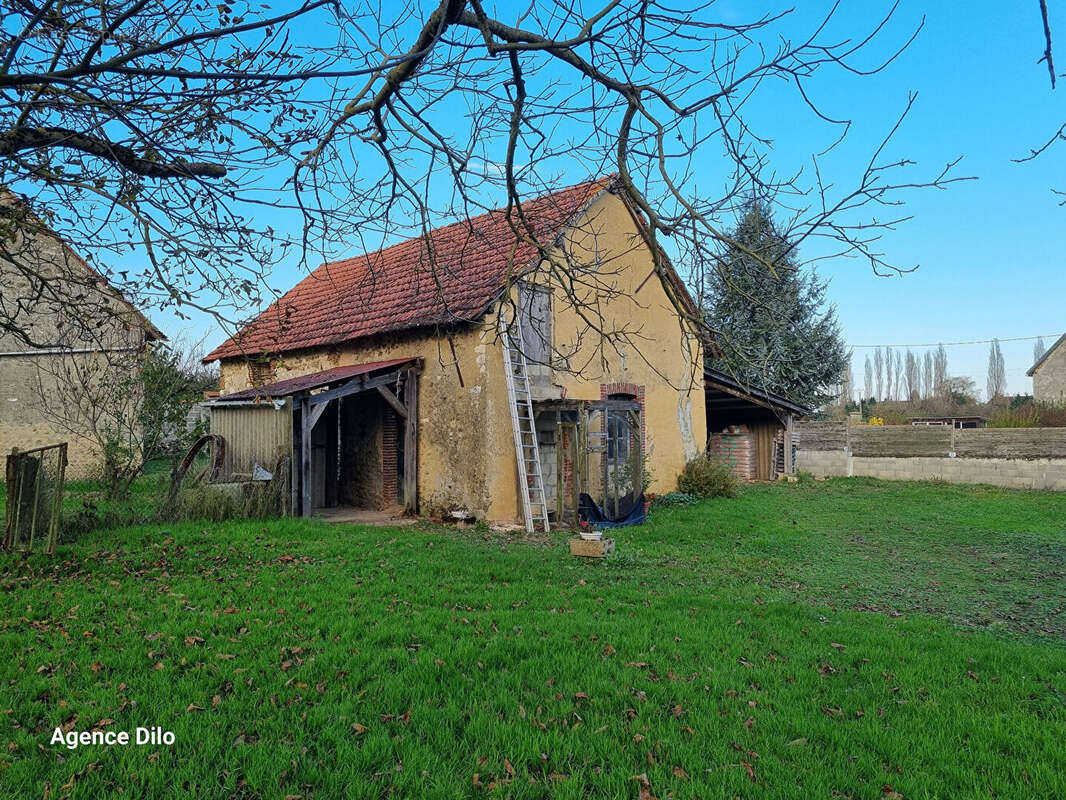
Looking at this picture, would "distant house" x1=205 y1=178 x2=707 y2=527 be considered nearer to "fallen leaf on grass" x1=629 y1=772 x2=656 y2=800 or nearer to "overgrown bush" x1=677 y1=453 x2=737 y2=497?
"overgrown bush" x1=677 y1=453 x2=737 y2=497

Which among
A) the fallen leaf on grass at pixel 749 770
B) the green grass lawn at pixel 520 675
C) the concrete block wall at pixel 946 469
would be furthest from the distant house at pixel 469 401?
the concrete block wall at pixel 946 469

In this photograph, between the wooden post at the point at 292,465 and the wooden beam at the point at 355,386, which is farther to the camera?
the wooden beam at the point at 355,386

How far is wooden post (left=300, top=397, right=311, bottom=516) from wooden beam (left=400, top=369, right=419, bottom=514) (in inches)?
72.2

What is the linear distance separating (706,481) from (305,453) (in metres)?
8.97

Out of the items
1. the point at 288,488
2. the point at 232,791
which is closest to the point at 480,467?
the point at 288,488

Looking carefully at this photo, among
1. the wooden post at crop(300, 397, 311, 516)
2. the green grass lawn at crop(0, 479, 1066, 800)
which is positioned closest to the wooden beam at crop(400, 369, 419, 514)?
the wooden post at crop(300, 397, 311, 516)

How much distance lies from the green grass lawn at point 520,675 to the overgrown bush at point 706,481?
268 inches

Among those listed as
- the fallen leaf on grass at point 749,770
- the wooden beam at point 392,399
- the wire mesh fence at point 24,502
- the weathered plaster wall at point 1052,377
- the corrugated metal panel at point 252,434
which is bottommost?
the fallen leaf on grass at point 749,770

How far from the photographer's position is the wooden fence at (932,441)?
16.6 metres

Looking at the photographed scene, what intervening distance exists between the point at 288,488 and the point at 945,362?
77.8 m

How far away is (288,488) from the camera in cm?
1073

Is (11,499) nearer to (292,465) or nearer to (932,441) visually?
(292,465)

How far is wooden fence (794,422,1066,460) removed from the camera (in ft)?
54.4

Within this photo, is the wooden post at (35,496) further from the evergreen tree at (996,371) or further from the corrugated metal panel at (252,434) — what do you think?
the evergreen tree at (996,371)
